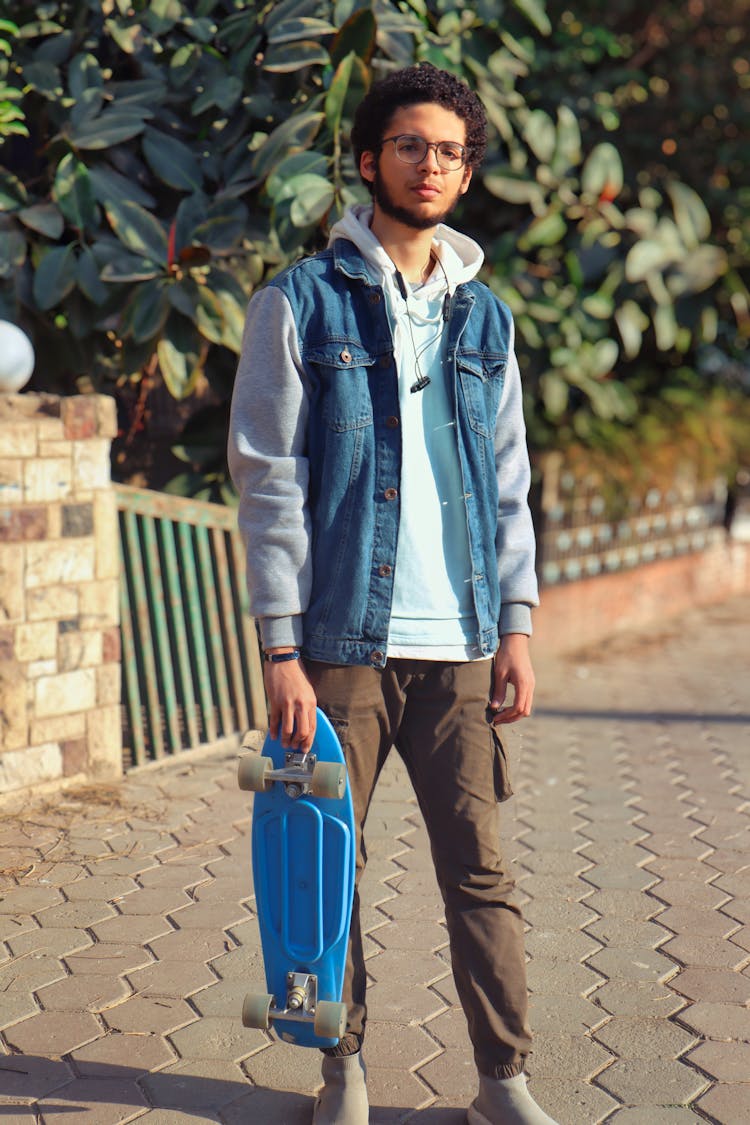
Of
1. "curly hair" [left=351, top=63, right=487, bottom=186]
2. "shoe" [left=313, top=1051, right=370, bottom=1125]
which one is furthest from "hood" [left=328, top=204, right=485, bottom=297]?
"shoe" [left=313, top=1051, right=370, bottom=1125]

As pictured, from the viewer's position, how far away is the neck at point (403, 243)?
103 inches

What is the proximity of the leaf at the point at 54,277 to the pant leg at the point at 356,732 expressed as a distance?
3.16 m

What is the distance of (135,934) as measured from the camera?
3.68 m

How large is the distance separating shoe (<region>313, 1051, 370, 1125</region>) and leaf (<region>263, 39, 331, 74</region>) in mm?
3997

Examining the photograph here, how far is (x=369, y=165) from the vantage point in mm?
2629

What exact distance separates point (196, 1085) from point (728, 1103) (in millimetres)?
1171

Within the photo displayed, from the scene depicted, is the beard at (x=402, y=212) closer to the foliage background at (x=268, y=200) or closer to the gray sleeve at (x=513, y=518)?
the gray sleeve at (x=513, y=518)

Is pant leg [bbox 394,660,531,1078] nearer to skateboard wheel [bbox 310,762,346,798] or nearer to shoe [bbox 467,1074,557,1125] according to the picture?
shoe [bbox 467,1074,557,1125]

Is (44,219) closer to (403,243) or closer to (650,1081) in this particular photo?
(403,243)

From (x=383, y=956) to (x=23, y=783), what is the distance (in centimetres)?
173

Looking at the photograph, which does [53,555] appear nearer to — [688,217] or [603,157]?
[603,157]

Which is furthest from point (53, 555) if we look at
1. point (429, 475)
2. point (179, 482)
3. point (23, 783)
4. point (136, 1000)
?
point (429, 475)


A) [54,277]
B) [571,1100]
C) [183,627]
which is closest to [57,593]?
[183,627]

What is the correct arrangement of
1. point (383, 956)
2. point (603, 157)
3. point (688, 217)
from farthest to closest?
point (688, 217), point (603, 157), point (383, 956)
